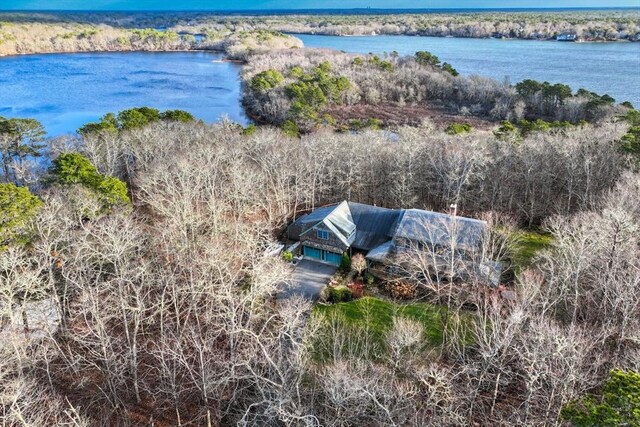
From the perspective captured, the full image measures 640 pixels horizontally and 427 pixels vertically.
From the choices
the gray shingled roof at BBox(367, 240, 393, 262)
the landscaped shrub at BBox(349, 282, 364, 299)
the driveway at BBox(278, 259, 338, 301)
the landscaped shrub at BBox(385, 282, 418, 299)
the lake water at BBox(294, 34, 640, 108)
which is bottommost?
the driveway at BBox(278, 259, 338, 301)

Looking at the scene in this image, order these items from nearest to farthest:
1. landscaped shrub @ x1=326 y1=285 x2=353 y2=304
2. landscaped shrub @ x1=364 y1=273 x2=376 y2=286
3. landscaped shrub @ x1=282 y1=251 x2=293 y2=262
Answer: landscaped shrub @ x1=326 y1=285 x2=353 y2=304 → landscaped shrub @ x1=364 y1=273 x2=376 y2=286 → landscaped shrub @ x1=282 y1=251 x2=293 y2=262

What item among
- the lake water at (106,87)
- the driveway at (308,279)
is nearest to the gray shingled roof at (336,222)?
the driveway at (308,279)

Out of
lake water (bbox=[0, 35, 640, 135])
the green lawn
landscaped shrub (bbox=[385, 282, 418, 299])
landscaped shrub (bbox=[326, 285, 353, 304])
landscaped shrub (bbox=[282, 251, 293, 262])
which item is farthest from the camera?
lake water (bbox=[0, 35, 640, 135])

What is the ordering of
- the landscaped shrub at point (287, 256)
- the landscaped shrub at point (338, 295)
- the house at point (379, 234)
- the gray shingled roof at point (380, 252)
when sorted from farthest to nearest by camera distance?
the landscaped shrub at point (287, 256) → the gray shingled roof at point (380, 252) → the house at point (379, 234) → the landscaped shrub at point (338, 295)

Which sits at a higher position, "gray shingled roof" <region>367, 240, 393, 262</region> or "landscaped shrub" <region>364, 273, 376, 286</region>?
"gray shingled roof" <region>367, 240, 393, 262</region>

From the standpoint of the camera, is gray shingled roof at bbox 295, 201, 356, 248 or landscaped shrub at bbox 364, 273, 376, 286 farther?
gray shingled roof at bbox 295, 201, 356, 248

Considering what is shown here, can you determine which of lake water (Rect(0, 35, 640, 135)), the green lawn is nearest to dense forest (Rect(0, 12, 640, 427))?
the green lawn

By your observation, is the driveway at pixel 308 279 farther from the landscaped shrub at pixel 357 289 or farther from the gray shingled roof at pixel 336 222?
the gray shingled roof at pixel 336 222

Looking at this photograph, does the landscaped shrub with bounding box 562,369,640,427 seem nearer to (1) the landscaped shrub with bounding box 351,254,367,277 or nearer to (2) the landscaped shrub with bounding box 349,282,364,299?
(2) the landscaped shrub with bounding box 349,282,364,299
